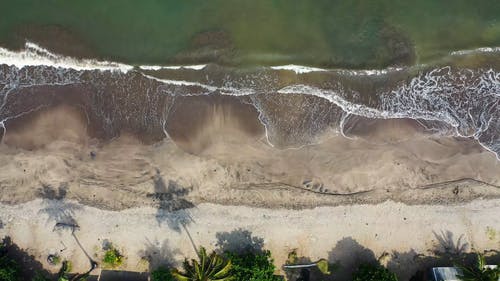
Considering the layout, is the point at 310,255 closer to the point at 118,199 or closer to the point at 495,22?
the point at 118,199

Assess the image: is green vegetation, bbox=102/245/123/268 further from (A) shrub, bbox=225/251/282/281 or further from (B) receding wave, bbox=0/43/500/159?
(B) receding wave, bbox=0/43/500/159

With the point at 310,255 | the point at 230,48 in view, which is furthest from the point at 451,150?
the point at 230,48

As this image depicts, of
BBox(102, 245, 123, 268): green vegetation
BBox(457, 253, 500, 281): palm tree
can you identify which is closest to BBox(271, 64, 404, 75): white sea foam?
BBox(457, 253, 500, 281): palm tree

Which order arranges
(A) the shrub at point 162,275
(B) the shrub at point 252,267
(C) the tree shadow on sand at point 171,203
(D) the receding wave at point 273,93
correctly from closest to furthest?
(B) the shrub at point 252,267 < (A) the shrub at point 162,275 < (C) the tree shadow on sand at point 171,203 < (D) the receding wave at point 273,93

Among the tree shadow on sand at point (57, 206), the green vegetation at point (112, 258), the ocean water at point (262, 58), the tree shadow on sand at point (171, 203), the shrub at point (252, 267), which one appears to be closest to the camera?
the shrub at point (252, 267)

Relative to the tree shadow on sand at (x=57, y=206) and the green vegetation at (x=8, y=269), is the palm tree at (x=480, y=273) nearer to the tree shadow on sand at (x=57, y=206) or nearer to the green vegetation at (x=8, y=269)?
the tree shadow on sand at (x=57, y=206)

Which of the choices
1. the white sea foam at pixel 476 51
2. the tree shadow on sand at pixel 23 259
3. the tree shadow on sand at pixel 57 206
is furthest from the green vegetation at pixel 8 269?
the white sea foam at pixel 476 51

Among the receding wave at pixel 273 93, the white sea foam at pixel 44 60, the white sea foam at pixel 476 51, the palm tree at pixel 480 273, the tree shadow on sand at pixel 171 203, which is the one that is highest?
the white sea foam at pixel 44 60
